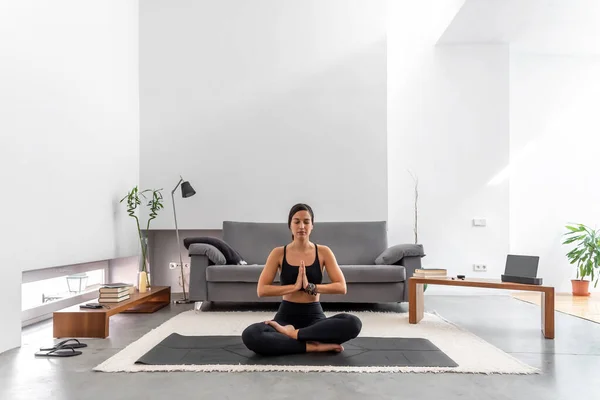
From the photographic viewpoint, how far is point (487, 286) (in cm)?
424

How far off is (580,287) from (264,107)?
4.42 metres

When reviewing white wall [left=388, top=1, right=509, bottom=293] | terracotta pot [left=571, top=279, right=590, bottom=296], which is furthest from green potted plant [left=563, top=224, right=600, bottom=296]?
white wall [left=388, top=1, right=509, bottom=293]

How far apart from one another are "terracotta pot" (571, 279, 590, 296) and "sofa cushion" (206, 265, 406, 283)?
291cm

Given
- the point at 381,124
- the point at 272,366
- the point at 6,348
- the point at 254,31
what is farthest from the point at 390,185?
the point at 6,348

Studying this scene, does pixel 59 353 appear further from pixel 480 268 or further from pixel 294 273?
pixel 480 268

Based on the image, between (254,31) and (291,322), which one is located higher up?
(254,31)

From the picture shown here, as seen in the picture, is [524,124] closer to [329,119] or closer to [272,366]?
[329,119]

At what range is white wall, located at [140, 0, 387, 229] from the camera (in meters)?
6.49

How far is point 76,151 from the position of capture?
490cm

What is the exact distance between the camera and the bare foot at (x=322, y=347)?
3.38 meters

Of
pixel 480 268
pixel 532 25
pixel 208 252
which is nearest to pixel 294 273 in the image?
pixel 208 252

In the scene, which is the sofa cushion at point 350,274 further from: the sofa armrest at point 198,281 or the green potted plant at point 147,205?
the green potted plant at point 147,205

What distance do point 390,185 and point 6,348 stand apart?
4.56 metres

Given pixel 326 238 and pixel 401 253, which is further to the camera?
pixel 326 238
